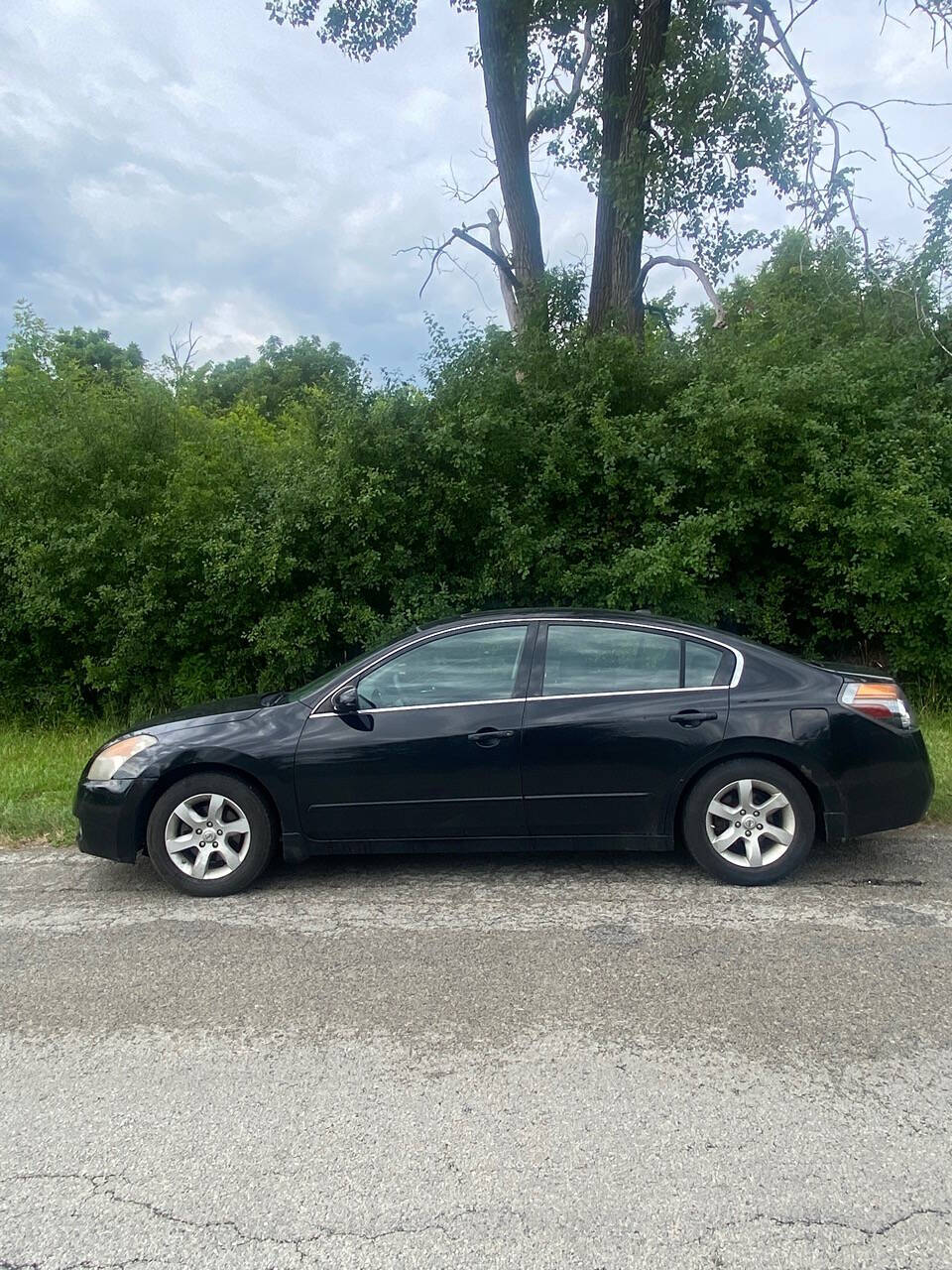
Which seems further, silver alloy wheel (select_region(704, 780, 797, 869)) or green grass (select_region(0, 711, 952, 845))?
green grass (select_region(0, 711, 952, 845))

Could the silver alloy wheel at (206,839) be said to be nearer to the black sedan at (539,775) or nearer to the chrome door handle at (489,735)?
the black sedan at (539,775)

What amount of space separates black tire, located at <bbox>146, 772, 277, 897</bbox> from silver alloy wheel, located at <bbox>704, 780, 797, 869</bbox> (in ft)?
7.96

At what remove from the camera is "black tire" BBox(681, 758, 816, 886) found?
15.5 ft

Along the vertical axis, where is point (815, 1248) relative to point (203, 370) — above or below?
below

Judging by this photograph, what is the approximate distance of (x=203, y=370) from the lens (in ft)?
35.0

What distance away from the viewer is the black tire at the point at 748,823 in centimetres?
472

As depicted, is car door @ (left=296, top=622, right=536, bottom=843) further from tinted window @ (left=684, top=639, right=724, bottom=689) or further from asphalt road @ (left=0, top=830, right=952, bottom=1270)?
tinted window @ (left=684, top=639, right=724, bottom=689)

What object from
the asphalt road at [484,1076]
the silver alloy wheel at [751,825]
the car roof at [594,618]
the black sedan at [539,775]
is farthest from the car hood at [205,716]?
the silver alloy wheel at [751,825]

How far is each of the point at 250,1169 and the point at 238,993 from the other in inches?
45.4

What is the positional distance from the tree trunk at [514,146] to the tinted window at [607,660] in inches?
340

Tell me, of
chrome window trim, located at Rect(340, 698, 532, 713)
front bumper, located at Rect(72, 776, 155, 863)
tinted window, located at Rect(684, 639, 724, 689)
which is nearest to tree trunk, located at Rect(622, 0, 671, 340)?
tinted window, located at Rect(684, 639, 724, 689)

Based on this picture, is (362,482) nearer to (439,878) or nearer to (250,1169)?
(439,878)

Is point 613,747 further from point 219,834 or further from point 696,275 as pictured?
point 696,275

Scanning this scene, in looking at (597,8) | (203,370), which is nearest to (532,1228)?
(203,370)
